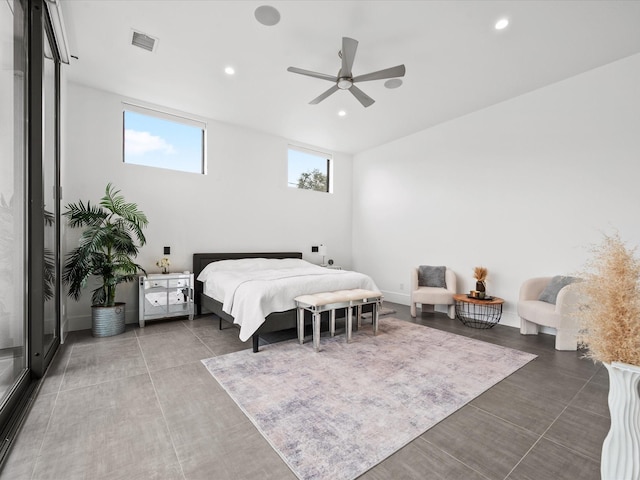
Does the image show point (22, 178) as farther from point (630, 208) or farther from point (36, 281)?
point (630, 208)

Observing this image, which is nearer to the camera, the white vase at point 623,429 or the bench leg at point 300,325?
the white vase at point 623,429

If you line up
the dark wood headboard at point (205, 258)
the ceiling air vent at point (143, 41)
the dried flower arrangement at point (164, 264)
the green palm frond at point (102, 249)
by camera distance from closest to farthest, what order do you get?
1. the ceiling air vent at point (143, 41)
2. the green palm frond at point (102, 249)
3. the dried flower arrangement at point (164, 264)
4. the dark wood headboard at point (205, 258)

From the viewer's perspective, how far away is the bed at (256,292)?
317 cm

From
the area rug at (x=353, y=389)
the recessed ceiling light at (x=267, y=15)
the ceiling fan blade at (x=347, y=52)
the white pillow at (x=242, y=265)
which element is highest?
the recessed ceiling light at (x=267, y=15)

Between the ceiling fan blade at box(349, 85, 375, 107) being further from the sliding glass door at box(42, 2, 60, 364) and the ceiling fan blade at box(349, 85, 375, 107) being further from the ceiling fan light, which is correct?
the sliding glass door at box(42, 2, 60, 364)

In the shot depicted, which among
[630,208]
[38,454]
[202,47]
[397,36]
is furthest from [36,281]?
[630,208]

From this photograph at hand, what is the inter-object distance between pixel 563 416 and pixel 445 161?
13.6 ft

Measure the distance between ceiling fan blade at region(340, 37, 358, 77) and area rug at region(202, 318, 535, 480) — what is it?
2.90 m

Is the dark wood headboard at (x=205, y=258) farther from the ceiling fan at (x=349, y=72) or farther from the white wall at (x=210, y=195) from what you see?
the ceiling fan at (x=349, y=72)

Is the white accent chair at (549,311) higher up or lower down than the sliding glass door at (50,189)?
lower down

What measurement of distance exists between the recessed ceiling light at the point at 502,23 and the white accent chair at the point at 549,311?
259cm

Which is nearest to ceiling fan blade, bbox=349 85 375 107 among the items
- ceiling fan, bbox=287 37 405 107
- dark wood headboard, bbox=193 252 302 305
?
ceiling fan, bbox=287 37 405 107

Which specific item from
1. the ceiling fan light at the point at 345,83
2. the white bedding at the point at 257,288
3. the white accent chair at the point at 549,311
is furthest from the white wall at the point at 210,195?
the white accent chair at the point at 549,311

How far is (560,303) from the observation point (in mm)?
3342
